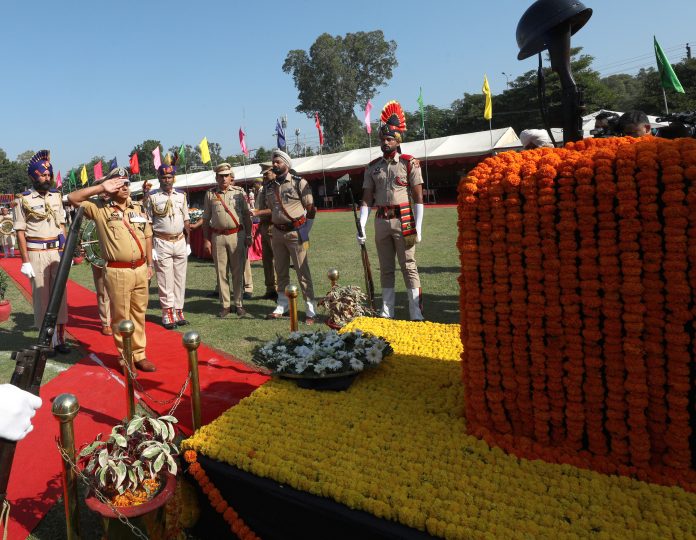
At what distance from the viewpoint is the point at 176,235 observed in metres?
6.55

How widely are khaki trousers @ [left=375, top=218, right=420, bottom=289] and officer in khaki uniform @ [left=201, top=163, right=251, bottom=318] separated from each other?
2.29 m

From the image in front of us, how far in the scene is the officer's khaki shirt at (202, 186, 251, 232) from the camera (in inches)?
276

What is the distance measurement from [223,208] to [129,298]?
2474mm

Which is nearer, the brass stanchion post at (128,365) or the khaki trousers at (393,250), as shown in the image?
the brass stanchion post at (128,365)

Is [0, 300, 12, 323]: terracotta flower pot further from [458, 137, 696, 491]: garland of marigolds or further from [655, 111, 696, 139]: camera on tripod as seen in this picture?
[655, 111, 696, 139]: camera on tripod

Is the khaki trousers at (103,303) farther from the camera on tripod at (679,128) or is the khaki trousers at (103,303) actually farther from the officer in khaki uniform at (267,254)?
the camera on tripod at (679,128)

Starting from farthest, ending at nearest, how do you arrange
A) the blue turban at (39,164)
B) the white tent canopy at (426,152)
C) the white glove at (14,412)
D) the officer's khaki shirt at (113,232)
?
the white tent canopy at (426,152) → the blue turban at (39,164) → the officer's khaki shirt at (113,232) → the white glove at (14,412)

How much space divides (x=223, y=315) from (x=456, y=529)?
17.7 feet

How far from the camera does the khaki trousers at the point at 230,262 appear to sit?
700cm

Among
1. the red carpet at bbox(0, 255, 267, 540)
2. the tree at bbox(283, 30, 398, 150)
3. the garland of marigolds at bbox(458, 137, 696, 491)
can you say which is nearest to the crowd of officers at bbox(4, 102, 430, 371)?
the red carpet at bbox(0, 255, 267, 540)

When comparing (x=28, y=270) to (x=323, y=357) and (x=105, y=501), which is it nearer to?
(x=323, y=357)

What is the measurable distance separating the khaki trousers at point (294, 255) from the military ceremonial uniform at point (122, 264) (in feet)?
6.23

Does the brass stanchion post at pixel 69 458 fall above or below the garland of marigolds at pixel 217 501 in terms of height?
above

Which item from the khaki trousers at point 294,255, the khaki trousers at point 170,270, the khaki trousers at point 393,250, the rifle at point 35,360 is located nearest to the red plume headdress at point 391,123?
the khaki trousers at point 393,250
